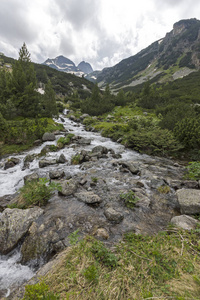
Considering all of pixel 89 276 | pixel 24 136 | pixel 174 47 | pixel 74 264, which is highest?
pixel 174 47

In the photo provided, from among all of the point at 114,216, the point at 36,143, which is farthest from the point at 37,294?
the point at 36,143

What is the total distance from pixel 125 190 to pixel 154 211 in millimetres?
1728

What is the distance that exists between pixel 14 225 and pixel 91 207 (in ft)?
9.11

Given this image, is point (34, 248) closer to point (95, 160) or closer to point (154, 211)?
point (154, 211)

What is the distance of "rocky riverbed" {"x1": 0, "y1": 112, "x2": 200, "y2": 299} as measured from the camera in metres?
3.90

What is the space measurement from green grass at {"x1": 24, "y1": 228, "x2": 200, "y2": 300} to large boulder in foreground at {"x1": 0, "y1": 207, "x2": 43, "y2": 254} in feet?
6.96

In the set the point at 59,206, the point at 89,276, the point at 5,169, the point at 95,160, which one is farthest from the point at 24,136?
the point at 89,276

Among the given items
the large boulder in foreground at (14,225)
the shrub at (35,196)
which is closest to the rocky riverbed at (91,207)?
the large boulder in foreground at (14,225)

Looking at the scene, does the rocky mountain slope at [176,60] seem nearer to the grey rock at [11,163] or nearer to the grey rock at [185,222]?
the grey rock at [11,163]

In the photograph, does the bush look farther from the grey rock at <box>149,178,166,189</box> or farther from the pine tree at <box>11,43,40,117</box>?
the pine tree at <box>11,43,40,117</box>

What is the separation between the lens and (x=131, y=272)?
2.47m

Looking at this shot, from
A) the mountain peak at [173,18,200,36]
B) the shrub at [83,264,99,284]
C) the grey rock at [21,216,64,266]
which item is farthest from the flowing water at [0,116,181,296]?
the mountain peak at [173,18,200,36]

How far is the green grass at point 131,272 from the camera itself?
2.08 meters

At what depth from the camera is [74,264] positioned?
8.65 ft
